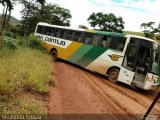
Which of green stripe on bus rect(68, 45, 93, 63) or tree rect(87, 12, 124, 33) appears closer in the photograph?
green stripe on bus rect(68, 45, 93, 63)

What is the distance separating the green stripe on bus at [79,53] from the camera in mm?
19250

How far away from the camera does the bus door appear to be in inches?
600

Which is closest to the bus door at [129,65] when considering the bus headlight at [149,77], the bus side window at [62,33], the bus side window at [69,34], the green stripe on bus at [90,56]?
the bus headlight at [149,77]

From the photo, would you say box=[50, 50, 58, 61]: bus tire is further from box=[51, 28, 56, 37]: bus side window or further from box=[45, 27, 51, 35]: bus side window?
box=[45, 27, 51, 35]: bus side window

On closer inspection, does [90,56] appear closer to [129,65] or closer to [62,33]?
[129,65]

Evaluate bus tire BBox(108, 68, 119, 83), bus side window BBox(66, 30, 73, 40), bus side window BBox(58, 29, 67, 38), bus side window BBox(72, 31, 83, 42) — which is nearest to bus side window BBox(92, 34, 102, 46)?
bus side window BBox(72, 31, 83, 42)

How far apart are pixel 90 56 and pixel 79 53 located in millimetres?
1400

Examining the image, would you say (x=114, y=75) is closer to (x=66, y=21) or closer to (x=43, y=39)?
(x=43, y=39)

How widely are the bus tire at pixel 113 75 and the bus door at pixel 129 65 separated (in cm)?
51

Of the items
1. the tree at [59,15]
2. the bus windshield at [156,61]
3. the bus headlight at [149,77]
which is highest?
the tree at [59,15]

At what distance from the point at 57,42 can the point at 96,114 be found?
582 inches

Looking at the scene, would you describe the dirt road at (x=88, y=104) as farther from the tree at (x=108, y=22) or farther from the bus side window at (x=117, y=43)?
the tree at (x=108, y=22)

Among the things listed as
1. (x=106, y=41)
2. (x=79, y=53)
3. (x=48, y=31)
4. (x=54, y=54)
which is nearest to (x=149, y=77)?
(x=106, y=41)

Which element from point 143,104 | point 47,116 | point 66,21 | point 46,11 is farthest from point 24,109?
point 66,21
